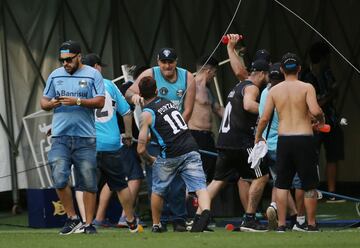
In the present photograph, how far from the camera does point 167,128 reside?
13914mm

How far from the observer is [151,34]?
67.2ft

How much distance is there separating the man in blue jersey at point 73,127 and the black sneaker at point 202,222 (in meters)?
1.07

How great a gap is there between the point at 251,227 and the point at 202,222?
3.56ft

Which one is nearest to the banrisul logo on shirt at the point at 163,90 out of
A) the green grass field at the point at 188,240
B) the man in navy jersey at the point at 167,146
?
the man in navy jersey at the point at 167,146

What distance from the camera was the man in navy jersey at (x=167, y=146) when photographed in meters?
13.9

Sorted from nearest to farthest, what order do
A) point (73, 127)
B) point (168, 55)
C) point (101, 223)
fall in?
1. point (73, 127)
2. point (168, 55)
3. point (101, 223)

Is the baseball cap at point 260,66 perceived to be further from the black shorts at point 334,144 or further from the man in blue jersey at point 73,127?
the black shorts at point 334,144

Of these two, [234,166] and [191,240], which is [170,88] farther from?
[191,240]

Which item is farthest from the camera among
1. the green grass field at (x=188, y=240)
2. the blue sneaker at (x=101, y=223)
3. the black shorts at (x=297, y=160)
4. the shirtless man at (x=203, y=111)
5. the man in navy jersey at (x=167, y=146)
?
the shirtless man at (x=203, y=111)

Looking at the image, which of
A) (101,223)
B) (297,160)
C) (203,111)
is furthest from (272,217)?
(203,111)

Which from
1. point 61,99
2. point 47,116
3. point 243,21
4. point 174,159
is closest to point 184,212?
point 174,159

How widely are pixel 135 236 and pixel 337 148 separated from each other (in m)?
7.23

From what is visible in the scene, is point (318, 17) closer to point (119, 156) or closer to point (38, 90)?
point (38, 90)

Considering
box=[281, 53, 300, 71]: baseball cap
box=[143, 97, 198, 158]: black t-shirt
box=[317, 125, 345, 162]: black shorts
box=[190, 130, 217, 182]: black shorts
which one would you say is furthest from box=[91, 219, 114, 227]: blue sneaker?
box=[317, 125, 345, 162]: black shorts
